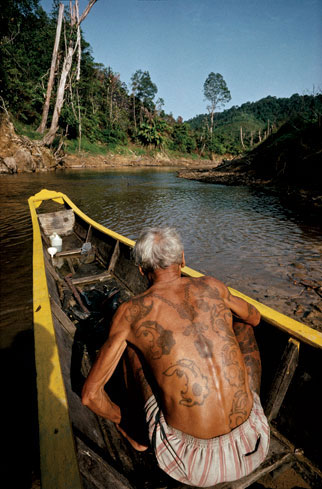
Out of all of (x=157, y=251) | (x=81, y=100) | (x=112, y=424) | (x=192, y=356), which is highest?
(x=81, y=100)

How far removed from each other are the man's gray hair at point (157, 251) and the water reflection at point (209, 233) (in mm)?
3148

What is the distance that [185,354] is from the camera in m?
1.29

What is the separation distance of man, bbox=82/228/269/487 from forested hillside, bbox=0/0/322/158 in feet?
62.5

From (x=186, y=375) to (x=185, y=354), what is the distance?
11cm

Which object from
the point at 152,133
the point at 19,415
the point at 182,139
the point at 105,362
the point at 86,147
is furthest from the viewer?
the point at 182,139

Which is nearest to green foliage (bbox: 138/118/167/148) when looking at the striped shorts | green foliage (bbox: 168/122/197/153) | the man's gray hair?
green foliage (bbox: 168/122/197/153)

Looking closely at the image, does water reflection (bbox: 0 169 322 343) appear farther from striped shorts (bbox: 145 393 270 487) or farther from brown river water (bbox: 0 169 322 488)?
striped shorts (bbox: 145 393 270 487)

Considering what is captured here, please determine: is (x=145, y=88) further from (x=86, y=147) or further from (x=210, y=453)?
(x=210, y=453)

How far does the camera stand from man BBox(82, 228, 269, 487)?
1253 millimetres

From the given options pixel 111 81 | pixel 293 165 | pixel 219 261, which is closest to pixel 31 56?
pixel 111 81

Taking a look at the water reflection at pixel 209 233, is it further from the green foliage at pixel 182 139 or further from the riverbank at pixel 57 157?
the green foliage at pixel 182 139

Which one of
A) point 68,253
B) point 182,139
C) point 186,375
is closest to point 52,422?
point 186,375

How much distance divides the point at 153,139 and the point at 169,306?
177 ft

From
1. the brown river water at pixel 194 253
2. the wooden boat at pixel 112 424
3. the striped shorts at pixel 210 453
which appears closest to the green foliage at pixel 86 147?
the brown river water at pixel 194 253
